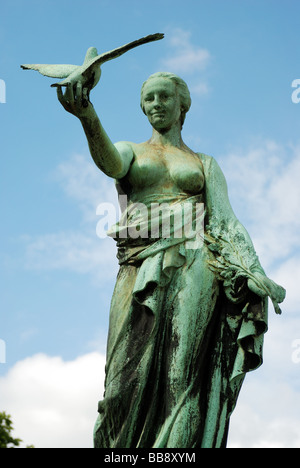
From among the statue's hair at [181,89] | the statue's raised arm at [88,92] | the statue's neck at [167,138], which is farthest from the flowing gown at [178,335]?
the statue's hair at [181,89]

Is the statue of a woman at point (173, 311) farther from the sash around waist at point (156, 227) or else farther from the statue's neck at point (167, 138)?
the statue's neck at point (167, 138)

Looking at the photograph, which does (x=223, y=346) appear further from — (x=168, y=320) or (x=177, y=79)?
(x=177, y=79)

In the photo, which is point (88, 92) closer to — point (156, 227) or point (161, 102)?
point (161, 102)

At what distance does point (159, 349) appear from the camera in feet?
26.1

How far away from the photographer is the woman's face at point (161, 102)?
873 cm

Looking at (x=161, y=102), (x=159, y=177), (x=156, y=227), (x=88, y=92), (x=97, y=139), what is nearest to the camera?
(x=88, y=92)

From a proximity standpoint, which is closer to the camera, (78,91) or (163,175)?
(78,91)

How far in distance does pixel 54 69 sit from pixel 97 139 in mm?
760

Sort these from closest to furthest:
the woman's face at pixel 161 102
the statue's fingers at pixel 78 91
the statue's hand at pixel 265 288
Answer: the statue's fingers at pixel 78 91
the statue's hand at pixel 265 288
the woman's face at pixel 161 102

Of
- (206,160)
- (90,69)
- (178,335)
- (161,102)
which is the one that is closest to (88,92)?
(90,69)

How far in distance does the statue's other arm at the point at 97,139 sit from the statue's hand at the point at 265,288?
169cm

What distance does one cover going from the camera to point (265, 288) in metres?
7.86

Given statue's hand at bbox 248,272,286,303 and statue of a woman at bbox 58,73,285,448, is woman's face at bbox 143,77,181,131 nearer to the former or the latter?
statue of a woman at bbox 58,73,285,448

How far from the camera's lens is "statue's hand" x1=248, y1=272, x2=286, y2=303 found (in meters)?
7.85
